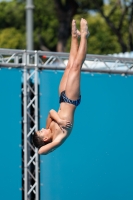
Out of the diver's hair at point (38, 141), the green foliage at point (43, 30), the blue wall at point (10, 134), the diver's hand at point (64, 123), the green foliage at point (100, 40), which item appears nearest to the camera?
the diver's hand at point (64, 123)

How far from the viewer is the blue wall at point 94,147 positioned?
34.6 feet

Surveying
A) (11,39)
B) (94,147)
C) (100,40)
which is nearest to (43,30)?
(11,39)

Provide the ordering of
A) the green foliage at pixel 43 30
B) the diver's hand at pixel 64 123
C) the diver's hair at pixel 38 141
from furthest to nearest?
the green foliage at pixel 43 30 → the diver's hair at pixel 38 141 → the diver's hand at pixel 64 123

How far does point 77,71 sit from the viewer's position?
812cm

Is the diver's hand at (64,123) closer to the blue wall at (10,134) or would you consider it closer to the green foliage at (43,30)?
the blue wall at (10,134)

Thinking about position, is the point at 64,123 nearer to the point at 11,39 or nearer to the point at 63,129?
the point at 63,129

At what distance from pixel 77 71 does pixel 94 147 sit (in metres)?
3.07

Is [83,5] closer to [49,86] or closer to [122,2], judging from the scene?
[122,2]

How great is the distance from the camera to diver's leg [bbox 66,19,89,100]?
316 inches

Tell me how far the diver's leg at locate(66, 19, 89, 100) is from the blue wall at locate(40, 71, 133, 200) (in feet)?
8.04

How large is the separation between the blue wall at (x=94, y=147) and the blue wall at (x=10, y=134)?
0.50 meters

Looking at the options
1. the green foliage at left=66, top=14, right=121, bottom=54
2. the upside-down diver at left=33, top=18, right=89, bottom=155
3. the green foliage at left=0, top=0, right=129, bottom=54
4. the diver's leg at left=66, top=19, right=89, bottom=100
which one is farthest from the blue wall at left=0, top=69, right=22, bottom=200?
the green foliage at left=66, top=14, right=121, bottom=54

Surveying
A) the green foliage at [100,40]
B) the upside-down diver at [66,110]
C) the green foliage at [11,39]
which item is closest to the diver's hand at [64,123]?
the upside-down diver at [66,110]

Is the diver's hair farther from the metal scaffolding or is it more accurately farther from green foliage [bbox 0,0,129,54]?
green foliage [bbox 0,0,129,54]
